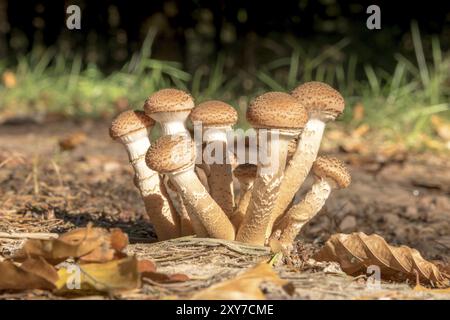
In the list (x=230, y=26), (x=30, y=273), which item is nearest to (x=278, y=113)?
(x=30, y=273)

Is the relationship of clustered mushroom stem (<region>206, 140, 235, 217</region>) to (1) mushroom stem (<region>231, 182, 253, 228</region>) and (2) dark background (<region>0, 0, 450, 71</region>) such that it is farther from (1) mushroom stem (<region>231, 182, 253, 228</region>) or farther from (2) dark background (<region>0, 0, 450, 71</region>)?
(2) dark background (<region>0, 0, 450, 71</region>)

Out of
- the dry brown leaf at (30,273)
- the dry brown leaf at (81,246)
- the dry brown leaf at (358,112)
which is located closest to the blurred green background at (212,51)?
the dry brown leaf at (358,112)

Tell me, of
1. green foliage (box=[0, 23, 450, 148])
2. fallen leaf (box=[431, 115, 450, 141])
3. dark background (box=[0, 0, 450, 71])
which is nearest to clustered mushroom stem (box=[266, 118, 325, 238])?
green foliage (box=[0, 23, 450, 148])

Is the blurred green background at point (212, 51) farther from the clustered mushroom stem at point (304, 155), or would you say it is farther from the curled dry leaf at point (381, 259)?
the curled dry leaf at point (381, 259)

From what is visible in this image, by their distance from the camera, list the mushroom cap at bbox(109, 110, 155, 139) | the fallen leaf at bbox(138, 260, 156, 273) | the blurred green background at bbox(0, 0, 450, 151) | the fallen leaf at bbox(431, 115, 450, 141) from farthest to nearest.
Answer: the blurred green background at bbox(0, 0, 450, 151)
the fallen leaf at bbox(431, 115, 450, 141)
the mushroom cap at bbox(109, 110, 155, 139)
the fallen leaf at bbox(138, 260, 156, 273)

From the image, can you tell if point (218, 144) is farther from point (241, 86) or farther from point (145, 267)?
point (241, 86)

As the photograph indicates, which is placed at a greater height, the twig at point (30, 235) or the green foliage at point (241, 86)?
the green foliage at point (241, 86)
